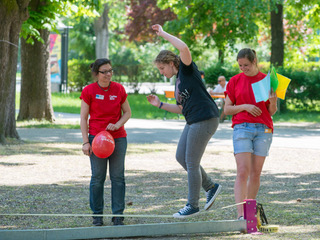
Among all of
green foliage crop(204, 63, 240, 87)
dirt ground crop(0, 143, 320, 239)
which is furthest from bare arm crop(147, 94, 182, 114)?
green foliage crop(204, 63, 240, 87)

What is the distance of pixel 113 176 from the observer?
607cm

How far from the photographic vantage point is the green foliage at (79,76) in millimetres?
34125

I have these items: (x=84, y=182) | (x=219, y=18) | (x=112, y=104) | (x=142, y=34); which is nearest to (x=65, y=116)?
(x=219, y=18)

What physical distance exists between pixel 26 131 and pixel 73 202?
892 cm

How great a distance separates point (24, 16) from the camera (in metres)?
12.9

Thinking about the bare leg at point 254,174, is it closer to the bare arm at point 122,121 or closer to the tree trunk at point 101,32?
the bare arm at point 122,121

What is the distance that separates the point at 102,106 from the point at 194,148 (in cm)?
101

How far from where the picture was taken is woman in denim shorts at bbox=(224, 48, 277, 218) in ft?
18.6

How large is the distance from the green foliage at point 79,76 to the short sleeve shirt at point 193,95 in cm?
2865

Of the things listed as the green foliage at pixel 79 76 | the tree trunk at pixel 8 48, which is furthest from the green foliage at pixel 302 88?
the green foliage at pixel 79 76

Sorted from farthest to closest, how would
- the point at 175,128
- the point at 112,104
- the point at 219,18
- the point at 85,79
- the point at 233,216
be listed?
the point at 85,79
the point at 219,18
the point at 175,128
the point at 233,216
the point at 112,104

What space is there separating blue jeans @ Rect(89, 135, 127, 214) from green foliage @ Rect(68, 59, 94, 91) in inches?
1109

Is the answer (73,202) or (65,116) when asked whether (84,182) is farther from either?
(65,116)

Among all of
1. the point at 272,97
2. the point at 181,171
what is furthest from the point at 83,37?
the point at 272,97
